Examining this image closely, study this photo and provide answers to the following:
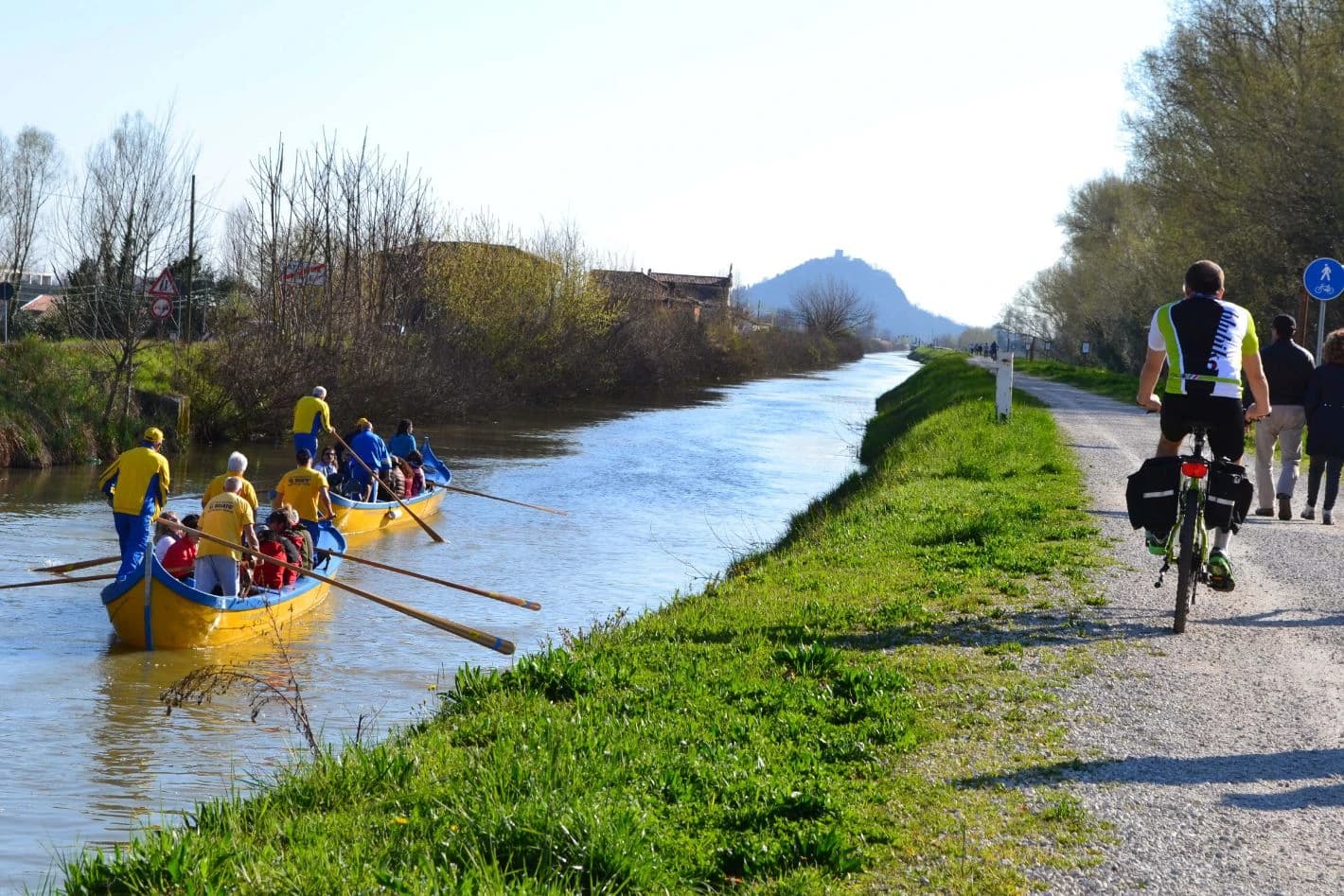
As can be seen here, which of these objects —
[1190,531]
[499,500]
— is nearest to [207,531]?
[1190,531]

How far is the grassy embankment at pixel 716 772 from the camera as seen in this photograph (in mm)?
4598

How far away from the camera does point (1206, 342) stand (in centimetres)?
776

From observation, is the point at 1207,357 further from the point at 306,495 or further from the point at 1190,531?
the point at 306,495

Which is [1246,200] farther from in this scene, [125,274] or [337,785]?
[337,785]

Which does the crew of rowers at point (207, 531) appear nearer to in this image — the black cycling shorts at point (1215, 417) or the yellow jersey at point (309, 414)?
the yellow jersey at point (309, 414)

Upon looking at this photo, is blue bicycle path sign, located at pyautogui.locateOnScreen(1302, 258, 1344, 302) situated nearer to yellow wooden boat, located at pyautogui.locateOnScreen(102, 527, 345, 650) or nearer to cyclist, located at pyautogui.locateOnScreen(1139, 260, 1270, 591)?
cyclist, located at pyautogui.locateOnScreen(1139, 260, 1270, 591)

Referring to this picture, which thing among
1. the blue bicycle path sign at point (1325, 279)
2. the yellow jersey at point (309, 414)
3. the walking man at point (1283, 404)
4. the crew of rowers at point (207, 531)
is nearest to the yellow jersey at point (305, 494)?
the crew of rowers at point (207, 531)

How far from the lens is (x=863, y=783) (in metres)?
5.47

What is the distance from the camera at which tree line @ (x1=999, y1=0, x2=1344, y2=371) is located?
97.7ft

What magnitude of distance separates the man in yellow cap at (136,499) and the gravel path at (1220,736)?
30.1 ft

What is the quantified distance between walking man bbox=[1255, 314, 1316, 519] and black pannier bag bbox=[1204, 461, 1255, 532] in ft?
16.8

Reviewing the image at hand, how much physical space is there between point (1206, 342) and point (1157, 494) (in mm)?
987

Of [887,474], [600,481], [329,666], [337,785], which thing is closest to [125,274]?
[600,481]

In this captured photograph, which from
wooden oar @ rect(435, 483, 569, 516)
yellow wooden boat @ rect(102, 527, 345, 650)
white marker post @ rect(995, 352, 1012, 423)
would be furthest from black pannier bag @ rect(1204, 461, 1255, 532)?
white marker post @ rect(995, 352, 1012, 423)
